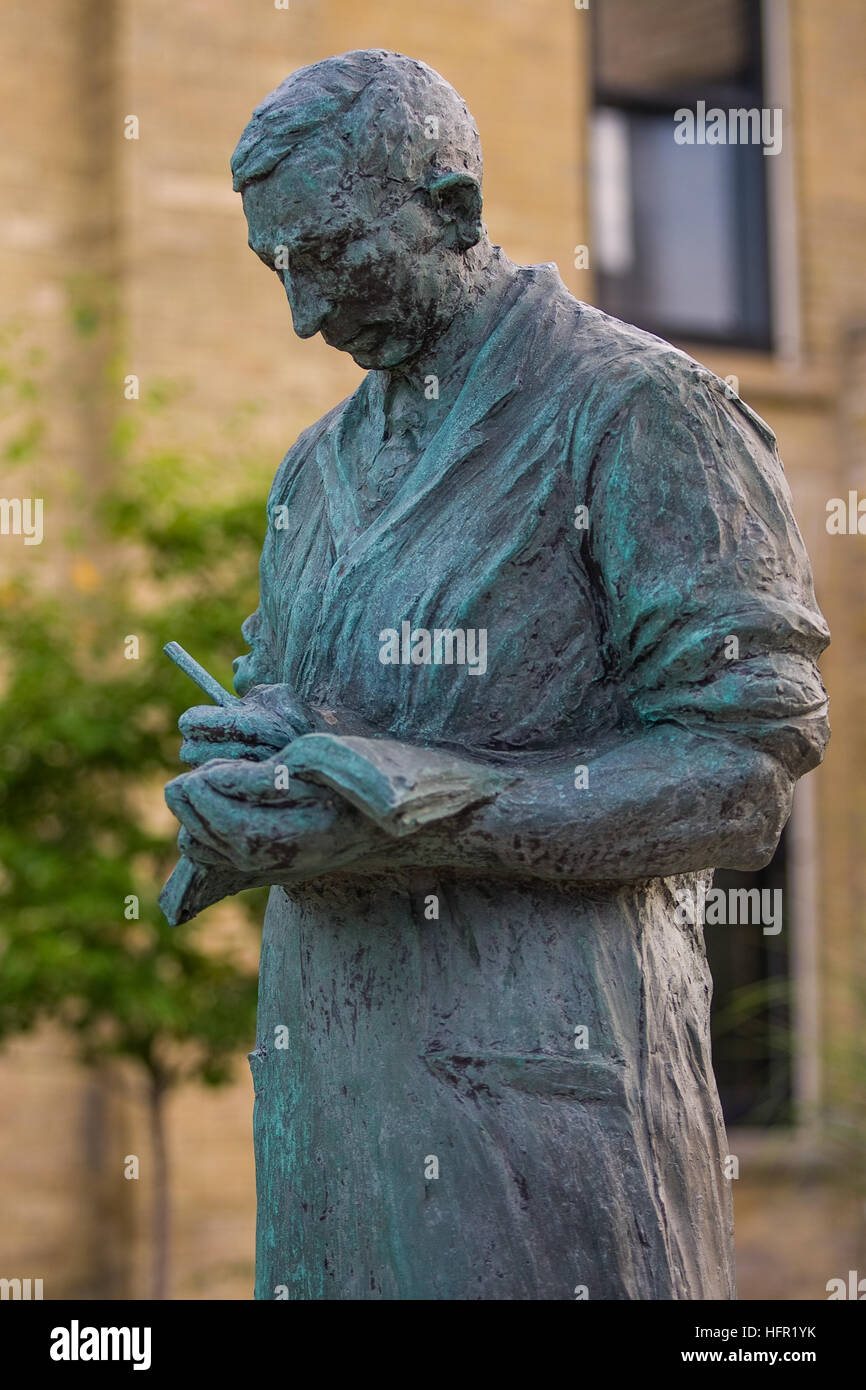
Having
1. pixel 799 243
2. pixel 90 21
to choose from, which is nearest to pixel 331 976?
pixel 90 21

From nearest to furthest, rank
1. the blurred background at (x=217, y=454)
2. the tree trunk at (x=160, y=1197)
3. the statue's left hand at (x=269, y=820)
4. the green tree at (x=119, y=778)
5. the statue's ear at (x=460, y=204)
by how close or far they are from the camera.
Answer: the statue's left hand at (x=269, y=820) < the statue's ear at (x=460, y=204) < the green tree at (x=119, y=778) < the blurred background at (x=217, y=454) < the tree trunk at (x=160, y=1197)

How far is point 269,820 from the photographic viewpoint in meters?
2.23

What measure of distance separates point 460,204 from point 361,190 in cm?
15

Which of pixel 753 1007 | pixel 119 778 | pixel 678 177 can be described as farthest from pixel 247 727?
pixel 678 177

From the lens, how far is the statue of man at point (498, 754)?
2273 millimetres

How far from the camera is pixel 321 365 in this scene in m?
9.31

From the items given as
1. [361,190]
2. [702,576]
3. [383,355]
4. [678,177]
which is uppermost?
[678,177]

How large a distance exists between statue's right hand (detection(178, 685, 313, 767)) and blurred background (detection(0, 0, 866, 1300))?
3.24 metres

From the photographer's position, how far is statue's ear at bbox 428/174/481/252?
2.37 metres

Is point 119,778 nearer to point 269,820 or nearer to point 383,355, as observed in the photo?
point 383,355

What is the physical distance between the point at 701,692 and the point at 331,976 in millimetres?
601

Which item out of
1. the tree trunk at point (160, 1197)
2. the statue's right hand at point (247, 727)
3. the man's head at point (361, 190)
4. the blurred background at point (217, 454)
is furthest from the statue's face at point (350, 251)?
the tree trunk at point (160, 1197)

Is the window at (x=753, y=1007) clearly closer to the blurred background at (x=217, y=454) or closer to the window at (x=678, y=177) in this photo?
the blurred background at (x=217, y=454)

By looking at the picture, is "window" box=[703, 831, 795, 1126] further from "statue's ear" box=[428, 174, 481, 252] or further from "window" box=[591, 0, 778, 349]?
"statue's ear" box=[428, 174, 481, 252]
